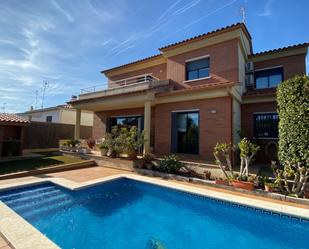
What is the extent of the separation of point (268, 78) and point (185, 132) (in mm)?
9985

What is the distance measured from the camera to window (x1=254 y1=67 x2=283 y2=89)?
59.6 feet

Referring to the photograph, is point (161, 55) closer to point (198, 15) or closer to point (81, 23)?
point (198, 15)

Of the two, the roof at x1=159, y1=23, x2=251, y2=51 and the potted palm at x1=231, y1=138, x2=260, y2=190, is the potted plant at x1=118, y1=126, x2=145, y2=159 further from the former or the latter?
the roof at x1=159, y1=23, x2=251, y2=51

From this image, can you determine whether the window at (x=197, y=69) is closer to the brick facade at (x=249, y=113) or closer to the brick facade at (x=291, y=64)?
the brick facade at (x=249, y=113)

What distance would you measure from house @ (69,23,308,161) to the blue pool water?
249 inches

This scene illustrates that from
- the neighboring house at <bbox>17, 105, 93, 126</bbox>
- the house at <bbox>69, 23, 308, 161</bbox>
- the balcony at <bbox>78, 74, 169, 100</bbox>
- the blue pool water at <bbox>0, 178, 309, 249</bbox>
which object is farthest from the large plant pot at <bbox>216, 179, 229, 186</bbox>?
the neighboring house at <bbox>17, 105, 93, 126</bbox>

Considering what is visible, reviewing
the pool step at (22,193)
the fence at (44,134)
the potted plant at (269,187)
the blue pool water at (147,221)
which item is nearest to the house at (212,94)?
the potted plant at (269,187)

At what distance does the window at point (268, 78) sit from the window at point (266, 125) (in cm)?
386

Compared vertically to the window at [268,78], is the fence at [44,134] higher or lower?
lower

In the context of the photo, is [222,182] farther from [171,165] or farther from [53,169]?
[53,169]

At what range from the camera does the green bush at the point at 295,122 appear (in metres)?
8.91

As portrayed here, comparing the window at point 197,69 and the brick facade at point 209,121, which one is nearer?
the brick facade at point 209,121

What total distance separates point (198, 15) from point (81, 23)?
28.1 feet

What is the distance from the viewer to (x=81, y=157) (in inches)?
704
